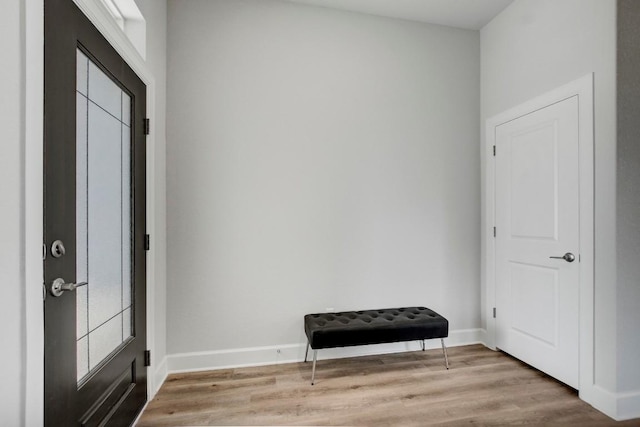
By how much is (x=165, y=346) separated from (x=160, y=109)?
5.97ft

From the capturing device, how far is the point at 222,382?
2.32 meters

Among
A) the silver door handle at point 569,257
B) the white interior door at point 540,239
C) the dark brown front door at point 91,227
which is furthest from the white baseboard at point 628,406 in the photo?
the dark brown front door at point 91,227

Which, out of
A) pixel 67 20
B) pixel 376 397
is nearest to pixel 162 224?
pixel 67 20

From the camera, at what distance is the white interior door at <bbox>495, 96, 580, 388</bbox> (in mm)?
2211

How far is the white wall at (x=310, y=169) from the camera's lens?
8.22 ft

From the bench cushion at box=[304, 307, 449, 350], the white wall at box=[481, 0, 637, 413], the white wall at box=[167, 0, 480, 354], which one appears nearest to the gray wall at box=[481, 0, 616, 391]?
the white wall at box=[481, 0, 637, 413]

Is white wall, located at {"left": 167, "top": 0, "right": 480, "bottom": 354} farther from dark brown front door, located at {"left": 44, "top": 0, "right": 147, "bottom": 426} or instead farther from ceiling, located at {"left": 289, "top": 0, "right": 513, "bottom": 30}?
dark brown front door, located at {"left": 44, "top": 0, "right": 147, "bottom": 426}

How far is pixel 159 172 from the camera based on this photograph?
2.32 m

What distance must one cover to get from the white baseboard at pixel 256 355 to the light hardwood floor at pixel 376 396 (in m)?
0.06

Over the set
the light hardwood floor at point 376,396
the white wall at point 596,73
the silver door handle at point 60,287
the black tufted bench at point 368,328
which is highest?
the white wall at point 596,73

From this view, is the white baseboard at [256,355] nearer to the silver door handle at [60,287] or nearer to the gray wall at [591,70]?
the gray wall at [591,70]

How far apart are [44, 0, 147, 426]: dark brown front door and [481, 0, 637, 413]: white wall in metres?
2.86
